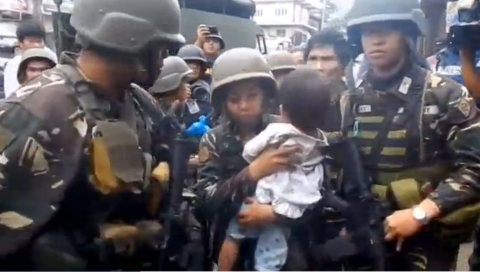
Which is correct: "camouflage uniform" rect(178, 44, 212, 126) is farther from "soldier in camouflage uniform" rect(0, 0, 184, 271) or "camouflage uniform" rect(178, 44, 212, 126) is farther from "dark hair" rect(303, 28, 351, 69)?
"soldier in camouflage uniform" rect(0, 0, 184, 271)

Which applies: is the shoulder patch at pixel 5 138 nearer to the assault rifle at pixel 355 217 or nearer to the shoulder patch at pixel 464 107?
the assault rifle at pixel 355 217

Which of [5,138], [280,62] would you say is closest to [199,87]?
[280,62]

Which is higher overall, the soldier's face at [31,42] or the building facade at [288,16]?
the soldier's face at [31,42]

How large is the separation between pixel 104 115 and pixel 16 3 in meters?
14.7

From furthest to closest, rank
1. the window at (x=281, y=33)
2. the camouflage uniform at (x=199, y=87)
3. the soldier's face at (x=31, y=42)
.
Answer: the window at (x=281, y=33) < the soldier's face at (x=31, y=42) < the camouflage uniform at (x=199, y=87)

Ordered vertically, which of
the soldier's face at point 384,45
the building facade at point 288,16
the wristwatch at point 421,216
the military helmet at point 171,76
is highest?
the soldier's face at point 384,45

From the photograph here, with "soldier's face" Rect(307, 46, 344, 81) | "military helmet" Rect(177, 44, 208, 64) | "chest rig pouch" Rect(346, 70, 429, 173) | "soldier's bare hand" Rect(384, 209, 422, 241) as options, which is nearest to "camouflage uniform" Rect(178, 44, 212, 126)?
"military helmet" Rect(177, 44, 208, 64)

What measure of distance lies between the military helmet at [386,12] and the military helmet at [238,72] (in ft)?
1.45

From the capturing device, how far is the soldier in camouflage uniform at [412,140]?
2.59 metres

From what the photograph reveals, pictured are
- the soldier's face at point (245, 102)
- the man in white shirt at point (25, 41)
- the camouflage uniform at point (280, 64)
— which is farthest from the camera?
the man in white shirt at point (25, 41)

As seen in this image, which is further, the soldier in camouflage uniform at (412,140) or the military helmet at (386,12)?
the military helmet at (386,12)

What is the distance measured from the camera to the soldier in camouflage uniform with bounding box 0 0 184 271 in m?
1.95

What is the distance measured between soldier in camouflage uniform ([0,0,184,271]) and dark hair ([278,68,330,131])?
0.61m

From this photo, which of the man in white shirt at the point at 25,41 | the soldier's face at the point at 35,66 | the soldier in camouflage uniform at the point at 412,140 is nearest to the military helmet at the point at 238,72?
the soldier in camouflage uniform at the point at 412,140
